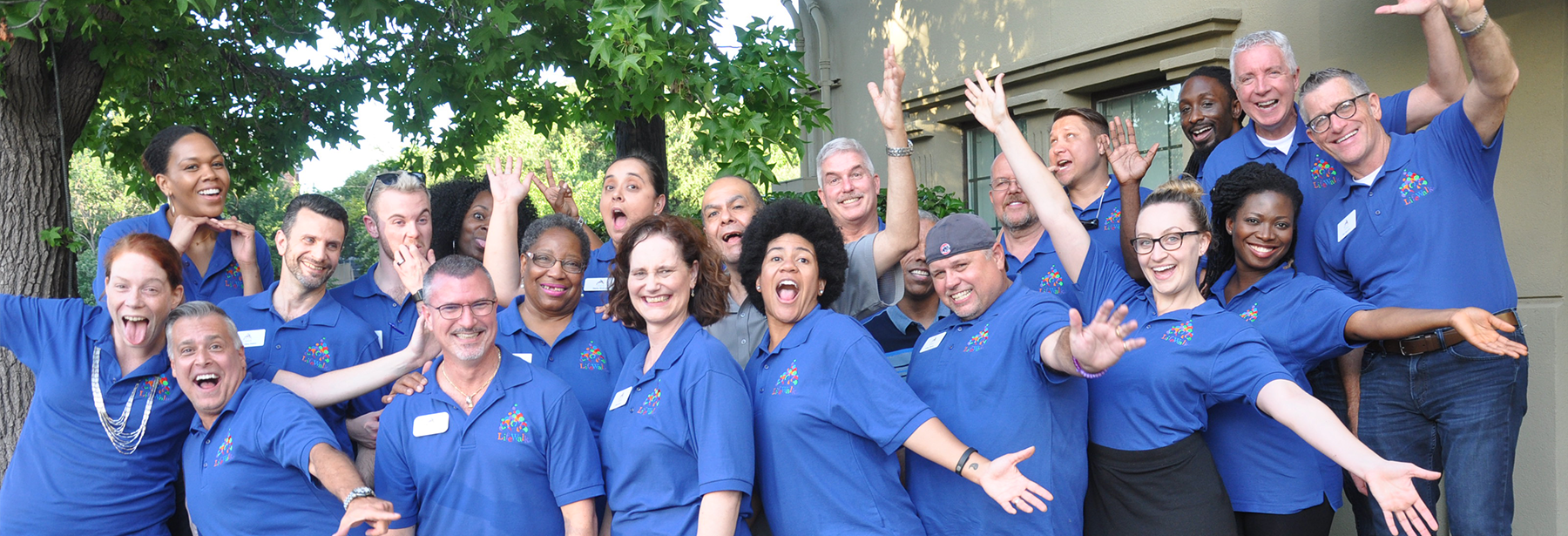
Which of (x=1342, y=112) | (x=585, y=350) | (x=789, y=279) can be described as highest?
(x=1342, y=112)

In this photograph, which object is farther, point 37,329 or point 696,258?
point 37,329

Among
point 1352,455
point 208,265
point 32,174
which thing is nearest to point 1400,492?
point 1352,455

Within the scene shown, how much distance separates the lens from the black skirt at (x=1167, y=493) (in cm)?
293

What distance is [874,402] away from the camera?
9.16 ft

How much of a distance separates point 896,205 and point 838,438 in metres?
1.09

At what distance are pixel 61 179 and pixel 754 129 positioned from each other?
401 centimetres

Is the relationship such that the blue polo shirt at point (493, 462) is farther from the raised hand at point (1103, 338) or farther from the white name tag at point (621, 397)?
the raised hand at point (1103, 338)

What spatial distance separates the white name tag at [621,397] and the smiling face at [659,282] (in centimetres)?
21

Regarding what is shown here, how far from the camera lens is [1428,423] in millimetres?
3273

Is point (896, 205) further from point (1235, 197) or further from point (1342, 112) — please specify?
point (1342, 112)

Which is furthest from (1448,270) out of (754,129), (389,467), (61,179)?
(61,179)

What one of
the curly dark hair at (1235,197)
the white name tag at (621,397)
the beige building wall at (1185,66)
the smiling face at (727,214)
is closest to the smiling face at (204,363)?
the white name tag at (621,397)

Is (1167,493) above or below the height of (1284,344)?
below

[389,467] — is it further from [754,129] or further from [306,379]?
[754,129]
